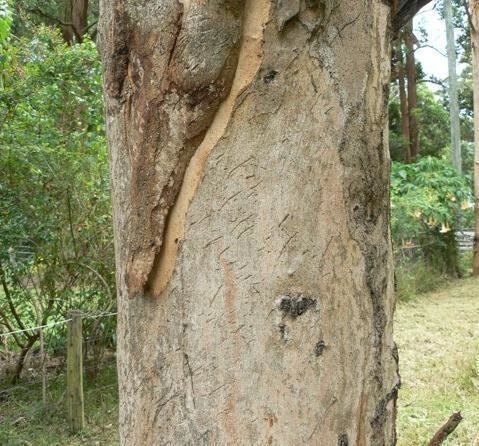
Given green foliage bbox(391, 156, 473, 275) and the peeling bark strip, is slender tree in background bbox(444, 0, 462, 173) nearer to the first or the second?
green foliage bbox(391, 156, 473, 275)

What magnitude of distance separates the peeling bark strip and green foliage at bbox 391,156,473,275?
28.7ft

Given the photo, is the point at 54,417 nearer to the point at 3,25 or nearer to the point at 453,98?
the point at 3,25

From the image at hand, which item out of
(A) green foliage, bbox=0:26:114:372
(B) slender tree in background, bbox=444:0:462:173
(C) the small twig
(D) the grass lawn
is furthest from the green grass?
(B) slender tree in background, bbox=444:0:462:173

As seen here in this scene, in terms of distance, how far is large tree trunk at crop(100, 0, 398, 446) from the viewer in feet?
4.16

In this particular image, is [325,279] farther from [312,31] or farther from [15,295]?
[15,295]

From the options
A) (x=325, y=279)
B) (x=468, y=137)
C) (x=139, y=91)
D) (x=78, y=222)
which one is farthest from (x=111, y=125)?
(x=468, y=137)

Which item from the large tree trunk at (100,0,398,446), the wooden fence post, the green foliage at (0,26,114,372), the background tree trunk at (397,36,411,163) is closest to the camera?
the large tree trunk at (100,0,398,446)

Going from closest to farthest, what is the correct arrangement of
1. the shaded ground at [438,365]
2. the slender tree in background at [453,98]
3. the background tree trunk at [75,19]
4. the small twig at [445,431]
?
1. the small twig at [445,431]
2. the shaded ground at [438,365]
3. the background tree trunk at [75,19]
4. the slender tree in background at [453,98]

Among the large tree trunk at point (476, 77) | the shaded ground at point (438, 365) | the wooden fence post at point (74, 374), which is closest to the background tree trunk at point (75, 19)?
the large tree trunk at point (476, 77)

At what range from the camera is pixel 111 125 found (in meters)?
1.43

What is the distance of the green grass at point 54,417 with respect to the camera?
173 inches

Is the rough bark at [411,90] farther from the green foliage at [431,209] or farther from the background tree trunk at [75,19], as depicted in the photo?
the background tree trunk at [75,19]

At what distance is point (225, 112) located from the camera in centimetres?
131

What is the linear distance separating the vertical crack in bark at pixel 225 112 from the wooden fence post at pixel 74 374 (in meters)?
3.40
